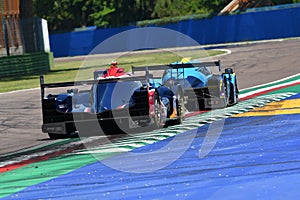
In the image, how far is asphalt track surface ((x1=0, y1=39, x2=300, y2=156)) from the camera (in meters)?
13.3

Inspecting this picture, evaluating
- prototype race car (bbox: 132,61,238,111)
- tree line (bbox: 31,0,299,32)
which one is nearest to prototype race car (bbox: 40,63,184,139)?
prototype race car (bbox: 132,61,238,111)

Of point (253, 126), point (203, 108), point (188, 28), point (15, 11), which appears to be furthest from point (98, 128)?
point (188, 28)

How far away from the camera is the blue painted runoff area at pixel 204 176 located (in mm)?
7176

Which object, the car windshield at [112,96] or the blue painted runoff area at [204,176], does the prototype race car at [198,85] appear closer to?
the car windshield at [112,96]

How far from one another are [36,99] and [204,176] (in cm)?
1469

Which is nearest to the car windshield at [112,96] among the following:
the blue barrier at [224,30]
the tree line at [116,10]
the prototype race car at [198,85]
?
the prototype race car at [198,85]

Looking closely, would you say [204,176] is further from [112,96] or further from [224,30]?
[224,30]

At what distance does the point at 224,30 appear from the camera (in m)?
62.2

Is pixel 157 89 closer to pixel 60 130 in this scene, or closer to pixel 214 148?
pixel 60 130

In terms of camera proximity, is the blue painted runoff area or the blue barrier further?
the blue barrier

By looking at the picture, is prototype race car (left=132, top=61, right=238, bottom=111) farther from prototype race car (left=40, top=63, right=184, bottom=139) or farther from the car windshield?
the car windshield

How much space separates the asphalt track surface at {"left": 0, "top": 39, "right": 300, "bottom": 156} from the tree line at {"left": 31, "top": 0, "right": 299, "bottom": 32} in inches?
1615

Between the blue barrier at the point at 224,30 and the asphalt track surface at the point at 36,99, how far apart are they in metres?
20.5

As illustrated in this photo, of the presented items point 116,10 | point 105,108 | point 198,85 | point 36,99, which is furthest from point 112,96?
point 116,10
